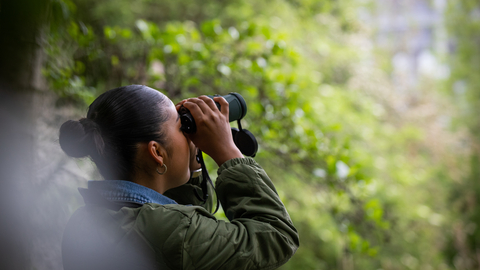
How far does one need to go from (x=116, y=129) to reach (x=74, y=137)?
0.08m

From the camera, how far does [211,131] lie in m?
0.77

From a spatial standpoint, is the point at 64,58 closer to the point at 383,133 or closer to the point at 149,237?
the point at 149,237

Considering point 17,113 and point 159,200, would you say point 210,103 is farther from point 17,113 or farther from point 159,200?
point 17,113

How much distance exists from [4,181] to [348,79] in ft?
15.6

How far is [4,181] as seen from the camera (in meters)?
0.74

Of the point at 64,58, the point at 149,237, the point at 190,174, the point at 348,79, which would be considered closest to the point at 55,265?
the point at 64,58

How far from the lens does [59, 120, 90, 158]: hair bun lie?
2.43 ft

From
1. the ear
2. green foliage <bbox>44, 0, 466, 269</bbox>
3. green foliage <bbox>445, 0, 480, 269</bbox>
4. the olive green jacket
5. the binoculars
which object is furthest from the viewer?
green foliage <bbox>445, 0, 480, 269</bbox>

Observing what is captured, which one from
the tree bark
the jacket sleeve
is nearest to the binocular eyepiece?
the jacket sleeve

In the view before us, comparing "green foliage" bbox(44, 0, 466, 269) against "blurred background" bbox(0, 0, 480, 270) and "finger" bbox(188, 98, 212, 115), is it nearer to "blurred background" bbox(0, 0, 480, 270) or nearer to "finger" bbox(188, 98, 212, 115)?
"blurred background" bbox(0, 0, 480, 270)

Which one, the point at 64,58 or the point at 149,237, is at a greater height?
the point at 64,58

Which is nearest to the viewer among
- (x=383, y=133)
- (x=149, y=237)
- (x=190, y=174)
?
(x=149, y=237)

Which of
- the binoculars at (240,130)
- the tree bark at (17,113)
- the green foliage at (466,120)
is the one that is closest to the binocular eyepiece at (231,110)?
the binoculars at (240,130)

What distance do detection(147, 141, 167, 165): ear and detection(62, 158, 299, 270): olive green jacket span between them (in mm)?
121
